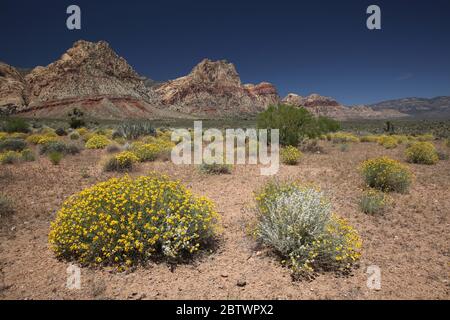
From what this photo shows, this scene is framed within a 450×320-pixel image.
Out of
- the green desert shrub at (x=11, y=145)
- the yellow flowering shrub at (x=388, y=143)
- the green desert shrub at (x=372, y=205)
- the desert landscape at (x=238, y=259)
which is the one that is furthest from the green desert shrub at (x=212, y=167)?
the yellow flowering shrub at (x=388, y=143)

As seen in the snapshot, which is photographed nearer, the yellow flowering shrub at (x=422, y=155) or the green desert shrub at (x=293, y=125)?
the yellow flowering shrub at (x=422, y=155)

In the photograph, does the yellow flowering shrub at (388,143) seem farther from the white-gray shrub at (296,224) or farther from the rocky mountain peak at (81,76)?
the rocky mountain peak at (81,76)

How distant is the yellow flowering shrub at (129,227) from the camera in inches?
161

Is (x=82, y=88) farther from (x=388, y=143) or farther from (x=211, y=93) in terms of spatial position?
(x=388, y=143)

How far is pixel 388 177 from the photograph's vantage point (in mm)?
7887

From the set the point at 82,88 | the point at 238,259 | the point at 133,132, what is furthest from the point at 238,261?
the point at 82,88

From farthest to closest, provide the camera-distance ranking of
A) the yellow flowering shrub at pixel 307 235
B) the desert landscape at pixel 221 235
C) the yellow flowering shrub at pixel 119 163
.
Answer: the yellow flowering shrub at pixel 119 163
the yellow flowering shrub at pixel 307 235
the desert landscape at pixel 221 235

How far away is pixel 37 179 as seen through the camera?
27.5 feet

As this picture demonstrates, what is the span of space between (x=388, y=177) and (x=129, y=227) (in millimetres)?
6933

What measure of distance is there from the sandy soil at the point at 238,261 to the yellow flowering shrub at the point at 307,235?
0.20 meters

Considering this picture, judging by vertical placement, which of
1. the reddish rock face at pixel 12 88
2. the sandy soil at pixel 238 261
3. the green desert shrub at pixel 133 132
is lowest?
the sandy soil at pixel 238 261

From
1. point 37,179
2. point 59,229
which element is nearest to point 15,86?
point 37,179
